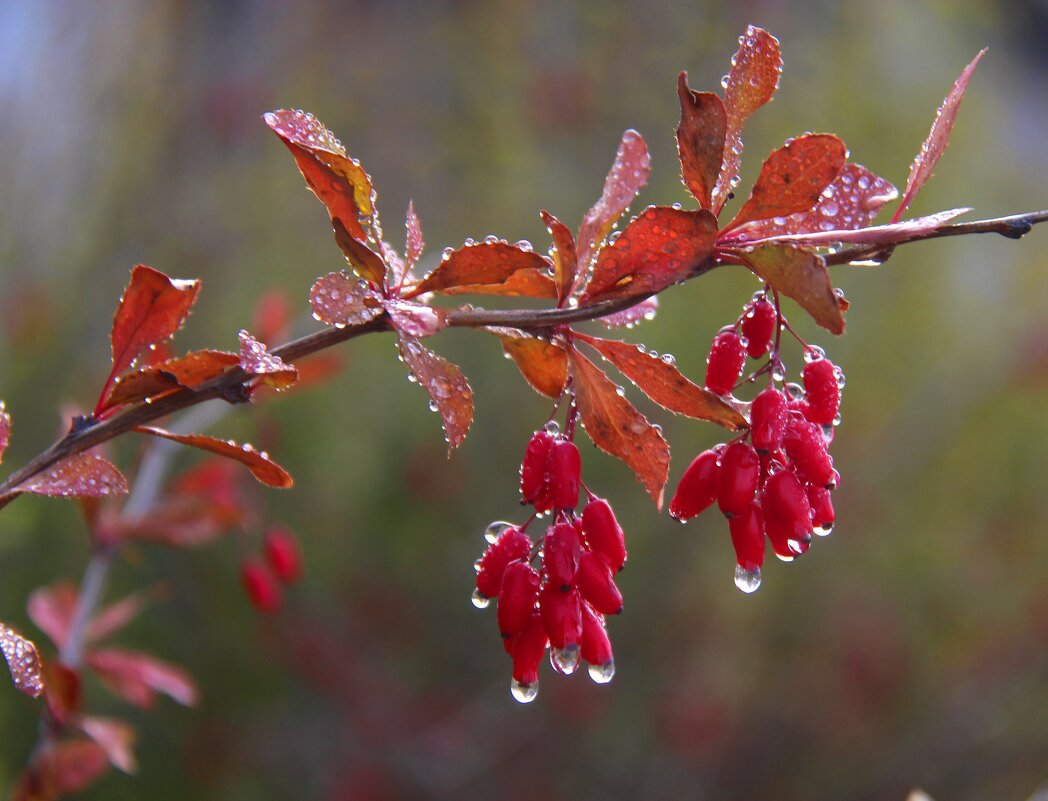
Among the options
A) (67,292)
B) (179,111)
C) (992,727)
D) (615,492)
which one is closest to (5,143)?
(67,292)

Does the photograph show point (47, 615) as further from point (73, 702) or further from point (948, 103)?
point (948, 103)

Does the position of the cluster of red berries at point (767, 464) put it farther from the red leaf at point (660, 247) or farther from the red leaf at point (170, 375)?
the red leaf at point (170, 375)

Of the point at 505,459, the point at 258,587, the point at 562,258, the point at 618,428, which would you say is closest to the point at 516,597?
the point at 618,428

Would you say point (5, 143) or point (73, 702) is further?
point (5, 143)

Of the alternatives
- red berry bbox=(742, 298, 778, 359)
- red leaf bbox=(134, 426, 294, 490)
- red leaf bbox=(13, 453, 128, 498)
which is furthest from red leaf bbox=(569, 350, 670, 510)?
red leaf bbox=(13, 453, 128, 498)

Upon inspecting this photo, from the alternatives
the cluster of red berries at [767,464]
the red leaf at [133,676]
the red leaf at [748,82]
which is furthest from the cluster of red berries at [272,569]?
the red leaf at [748,82]

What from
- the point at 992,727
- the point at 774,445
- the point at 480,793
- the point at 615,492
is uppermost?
the point at 774,445

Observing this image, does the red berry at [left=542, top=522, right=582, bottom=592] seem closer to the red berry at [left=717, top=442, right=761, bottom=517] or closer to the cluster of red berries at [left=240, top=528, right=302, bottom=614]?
the red berry at [left=717, top=442, right=761, bottom=517]
